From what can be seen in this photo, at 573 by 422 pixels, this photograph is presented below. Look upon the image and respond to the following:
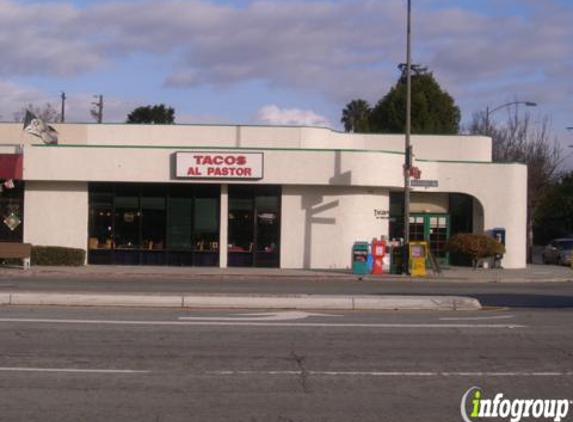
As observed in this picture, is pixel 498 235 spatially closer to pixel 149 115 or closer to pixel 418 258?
pixel 418 258

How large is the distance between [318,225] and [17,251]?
36.8ft

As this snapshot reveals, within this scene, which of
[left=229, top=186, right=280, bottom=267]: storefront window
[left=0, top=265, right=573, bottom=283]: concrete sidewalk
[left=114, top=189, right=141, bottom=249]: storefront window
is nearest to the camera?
[left=0, top=265, right=573, bottom=283]: concrete sidewalk

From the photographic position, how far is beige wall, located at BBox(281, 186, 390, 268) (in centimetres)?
3195

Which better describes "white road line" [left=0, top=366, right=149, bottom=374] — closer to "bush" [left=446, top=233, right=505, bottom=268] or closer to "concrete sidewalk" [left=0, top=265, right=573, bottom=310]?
"concrete sidewalk" [left=0, top=265, right=573, bottom=310]

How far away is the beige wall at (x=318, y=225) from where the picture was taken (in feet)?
105

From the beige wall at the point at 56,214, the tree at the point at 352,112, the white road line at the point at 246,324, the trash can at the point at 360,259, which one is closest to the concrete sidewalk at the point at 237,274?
the trash can at the point at 360,259

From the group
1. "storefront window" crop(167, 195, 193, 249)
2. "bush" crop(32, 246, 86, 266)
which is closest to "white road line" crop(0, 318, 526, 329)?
"bush" crop(32, 246, 86, 266)

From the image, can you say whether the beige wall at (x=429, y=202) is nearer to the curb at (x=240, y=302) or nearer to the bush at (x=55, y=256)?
the bush at (x=55, y=256)

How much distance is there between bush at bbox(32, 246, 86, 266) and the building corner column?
17.8 ft

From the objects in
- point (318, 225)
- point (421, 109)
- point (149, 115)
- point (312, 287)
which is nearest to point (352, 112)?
point (149, 115)

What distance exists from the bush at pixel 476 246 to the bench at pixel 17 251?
16012mm

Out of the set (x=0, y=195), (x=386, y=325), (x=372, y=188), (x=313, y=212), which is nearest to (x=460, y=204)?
(x=372, y=188)

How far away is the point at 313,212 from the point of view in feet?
105

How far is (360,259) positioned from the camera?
28.9 m
